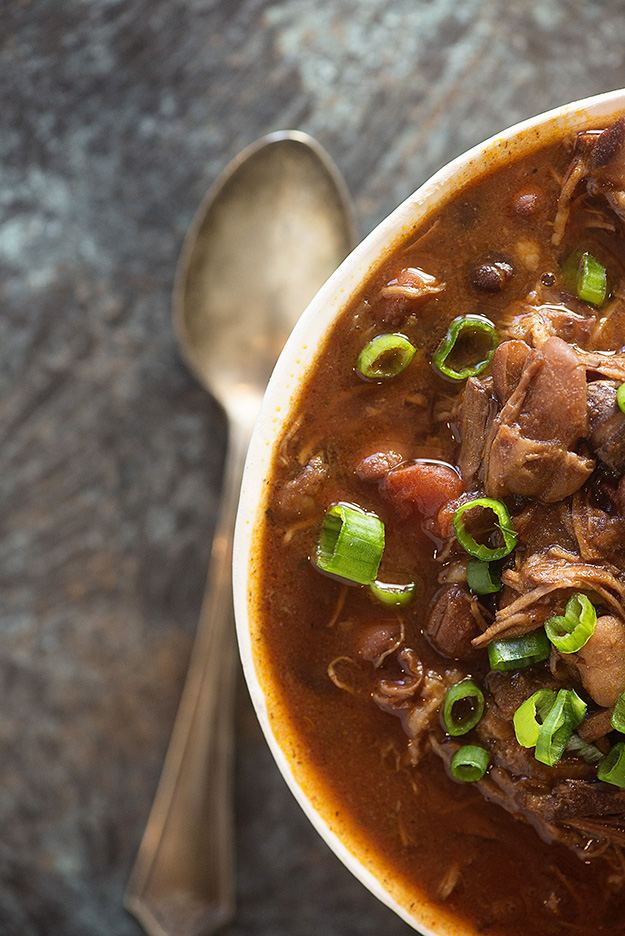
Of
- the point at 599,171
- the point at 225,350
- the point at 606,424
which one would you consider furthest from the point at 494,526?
the point at 225,350

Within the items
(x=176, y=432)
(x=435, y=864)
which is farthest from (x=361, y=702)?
(x=176, y=432)

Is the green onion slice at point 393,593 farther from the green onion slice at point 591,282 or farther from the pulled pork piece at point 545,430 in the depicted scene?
the green onion slice at point 591,282

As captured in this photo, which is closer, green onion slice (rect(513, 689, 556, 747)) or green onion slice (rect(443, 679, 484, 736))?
green onion slice (rect(513, 689, 556, 747))

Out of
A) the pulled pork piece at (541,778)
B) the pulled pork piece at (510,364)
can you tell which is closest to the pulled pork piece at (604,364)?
the pulled pork piece at (510,364)

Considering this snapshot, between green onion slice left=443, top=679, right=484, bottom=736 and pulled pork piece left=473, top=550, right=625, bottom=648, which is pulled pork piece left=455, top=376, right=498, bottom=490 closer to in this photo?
pulled pork piece left=473, top=550, right=625, bottom=648

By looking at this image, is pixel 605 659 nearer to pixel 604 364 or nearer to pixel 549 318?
pixel 604 364

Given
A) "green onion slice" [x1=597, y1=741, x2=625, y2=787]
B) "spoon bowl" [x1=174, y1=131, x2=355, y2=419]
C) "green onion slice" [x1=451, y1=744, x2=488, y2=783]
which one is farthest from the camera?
"spoon bowl" [x1=174, y1=131, x2=355, y2=419]

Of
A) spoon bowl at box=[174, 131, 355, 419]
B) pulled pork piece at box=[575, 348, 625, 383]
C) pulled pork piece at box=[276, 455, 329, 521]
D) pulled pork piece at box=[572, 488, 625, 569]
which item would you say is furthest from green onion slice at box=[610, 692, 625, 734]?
spoon bowl at box=[174, 131, 355, 419]
